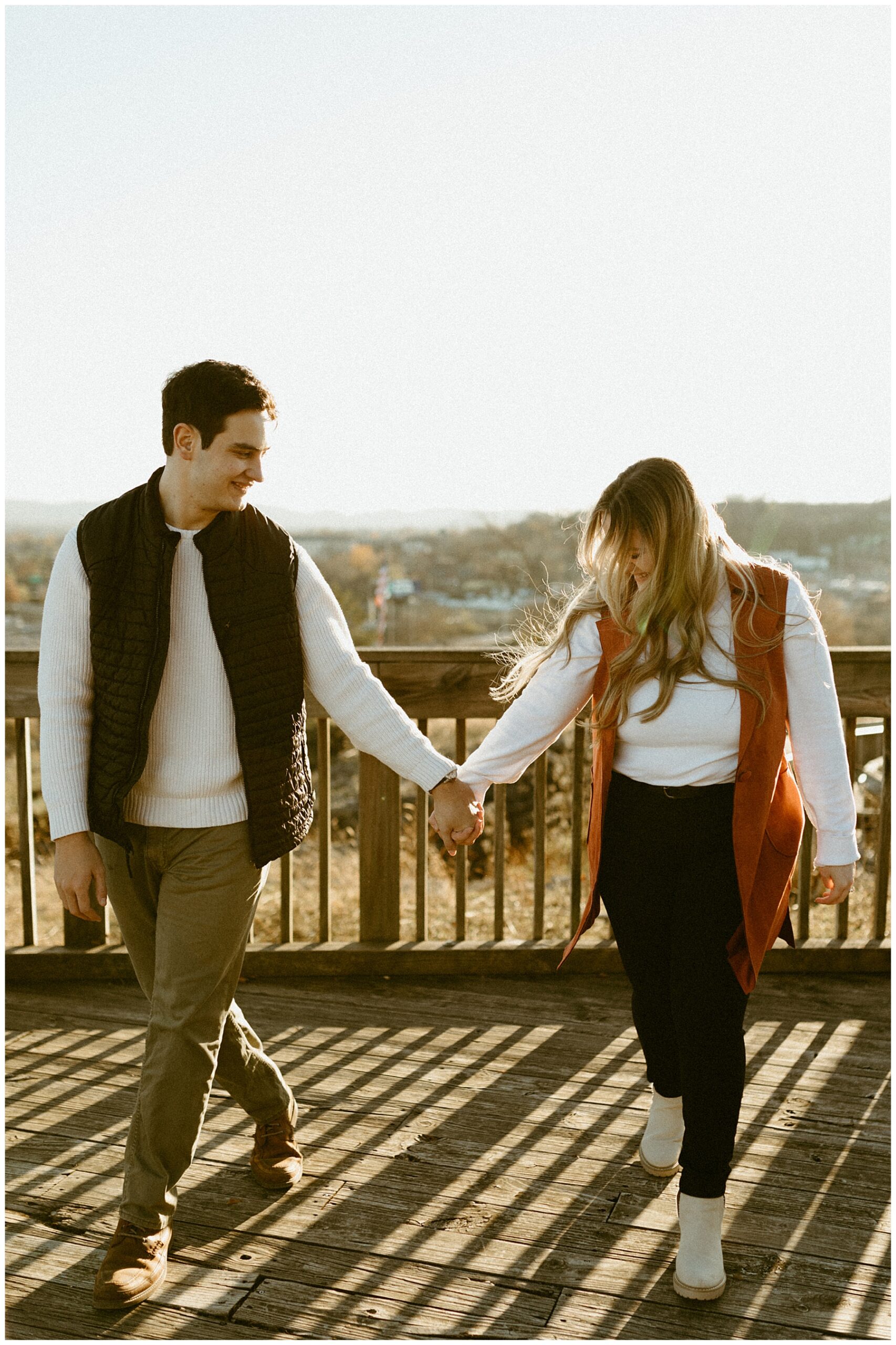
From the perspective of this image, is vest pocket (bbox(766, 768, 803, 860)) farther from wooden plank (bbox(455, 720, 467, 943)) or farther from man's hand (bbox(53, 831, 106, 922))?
wooden plank (bbox(455, 720, 467, 943))

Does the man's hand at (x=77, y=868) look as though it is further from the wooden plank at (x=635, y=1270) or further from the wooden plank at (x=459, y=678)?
the wooden plank at (x=459, y=678)

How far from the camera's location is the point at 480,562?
1358 inches

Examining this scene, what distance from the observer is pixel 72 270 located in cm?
3416

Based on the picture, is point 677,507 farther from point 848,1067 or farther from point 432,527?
point 432,527

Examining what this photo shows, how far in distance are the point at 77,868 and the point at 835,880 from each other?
1.41 meters

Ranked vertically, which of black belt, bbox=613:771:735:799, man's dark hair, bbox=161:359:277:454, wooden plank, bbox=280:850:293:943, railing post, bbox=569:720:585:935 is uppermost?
man's dark hair, bbox=161:359:277:454

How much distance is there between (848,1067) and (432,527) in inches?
1407

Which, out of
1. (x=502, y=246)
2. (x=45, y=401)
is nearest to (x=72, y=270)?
(x=45, y=401)

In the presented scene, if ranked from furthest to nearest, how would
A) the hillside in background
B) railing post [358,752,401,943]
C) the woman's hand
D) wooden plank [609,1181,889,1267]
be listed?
the hillside in background → railing post [358,752,401,943] → wooden plank [609,1181,889,1267] → the woman's hand

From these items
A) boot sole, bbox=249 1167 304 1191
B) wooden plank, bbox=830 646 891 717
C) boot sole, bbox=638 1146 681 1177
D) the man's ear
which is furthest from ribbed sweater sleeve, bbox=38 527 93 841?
wooden plank, bbox=830 646 891 717

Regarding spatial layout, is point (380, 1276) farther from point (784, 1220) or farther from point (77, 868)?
point (77, 868)

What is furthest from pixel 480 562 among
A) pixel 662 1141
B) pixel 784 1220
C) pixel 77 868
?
pixel 77 868

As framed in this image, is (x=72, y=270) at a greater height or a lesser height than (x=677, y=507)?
greater

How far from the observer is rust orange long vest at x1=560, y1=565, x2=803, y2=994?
1.93 metres
